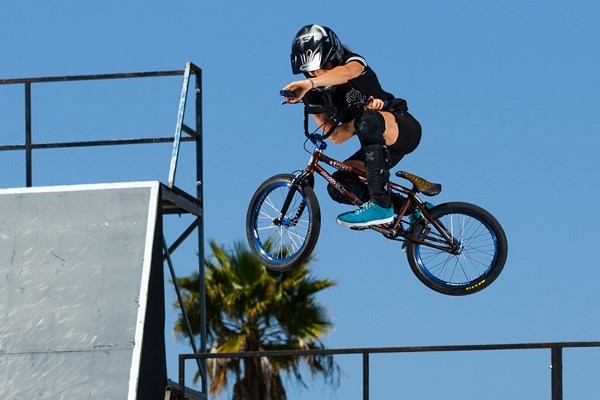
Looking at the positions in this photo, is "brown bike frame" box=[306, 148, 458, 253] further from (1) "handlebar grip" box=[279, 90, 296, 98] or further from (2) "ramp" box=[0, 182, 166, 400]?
(2) "ramp" box=[0, 182, 166, 400]

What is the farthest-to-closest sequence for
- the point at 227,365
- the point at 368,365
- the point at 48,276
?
the point at 227,365 → the point at 48,276 → the point at 368,365

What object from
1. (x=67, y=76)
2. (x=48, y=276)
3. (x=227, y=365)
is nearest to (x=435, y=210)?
(x=48, y=276)

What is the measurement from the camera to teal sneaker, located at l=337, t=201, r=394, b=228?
16.8 meters

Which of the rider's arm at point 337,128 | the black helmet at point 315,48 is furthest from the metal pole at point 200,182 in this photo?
the black helmet at point 315,48

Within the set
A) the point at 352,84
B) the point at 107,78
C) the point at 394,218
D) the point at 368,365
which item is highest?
the point at 107,78

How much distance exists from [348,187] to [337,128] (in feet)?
1.84

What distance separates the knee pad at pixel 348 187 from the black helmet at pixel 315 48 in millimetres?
1041

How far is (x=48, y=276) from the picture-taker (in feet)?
66.8

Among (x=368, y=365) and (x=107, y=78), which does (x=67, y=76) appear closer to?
(x=107, y=78)

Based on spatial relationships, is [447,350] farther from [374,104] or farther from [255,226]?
[374,104]

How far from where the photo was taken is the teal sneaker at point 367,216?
1683 centimetres

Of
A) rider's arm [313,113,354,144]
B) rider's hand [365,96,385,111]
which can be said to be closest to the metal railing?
rider's arm [313,113,354,144]

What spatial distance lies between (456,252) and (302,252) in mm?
1404

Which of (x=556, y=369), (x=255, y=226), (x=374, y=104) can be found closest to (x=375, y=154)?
(x=374, y=104)
